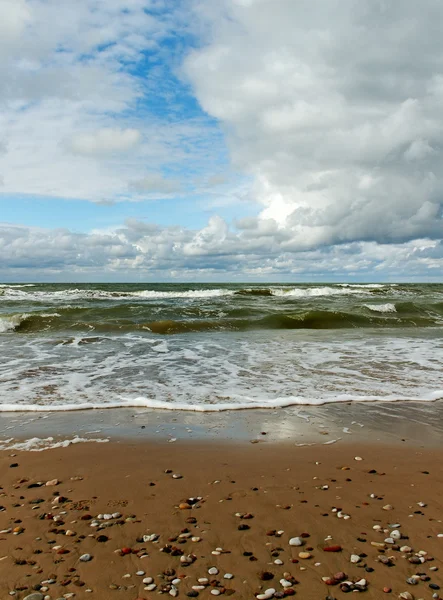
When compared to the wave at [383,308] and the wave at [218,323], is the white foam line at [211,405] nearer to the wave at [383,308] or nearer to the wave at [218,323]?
the wave at [218,323]

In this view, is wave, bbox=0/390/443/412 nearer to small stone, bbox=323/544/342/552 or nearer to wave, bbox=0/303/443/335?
small stone, bbox=323/544/342/552

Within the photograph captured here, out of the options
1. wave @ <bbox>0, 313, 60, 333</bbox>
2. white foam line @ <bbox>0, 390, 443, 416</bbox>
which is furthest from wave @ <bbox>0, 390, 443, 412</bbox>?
wave @ <bbox>0, 313, 60, 333</bbox>

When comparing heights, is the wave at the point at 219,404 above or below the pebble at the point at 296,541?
below

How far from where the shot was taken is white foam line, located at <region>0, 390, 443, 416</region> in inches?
243

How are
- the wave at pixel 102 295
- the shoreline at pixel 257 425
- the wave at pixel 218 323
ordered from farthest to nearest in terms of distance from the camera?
the wave at pixel 102 295 → the wave at pixel 218 323 → the shoreline at pixel 257 425

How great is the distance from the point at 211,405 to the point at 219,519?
319cm

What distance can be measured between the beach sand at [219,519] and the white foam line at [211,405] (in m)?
1.55

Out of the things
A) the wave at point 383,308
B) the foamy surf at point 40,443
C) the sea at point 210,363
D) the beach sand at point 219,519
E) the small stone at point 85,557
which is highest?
the wave at point 383,308

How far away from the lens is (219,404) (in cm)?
644

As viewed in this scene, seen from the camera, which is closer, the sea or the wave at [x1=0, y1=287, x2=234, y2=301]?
the sea

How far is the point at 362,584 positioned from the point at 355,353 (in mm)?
9044

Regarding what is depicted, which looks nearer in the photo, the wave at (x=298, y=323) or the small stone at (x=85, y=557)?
the small stone at (x=85, y=557)

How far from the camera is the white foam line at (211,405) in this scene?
6.18m

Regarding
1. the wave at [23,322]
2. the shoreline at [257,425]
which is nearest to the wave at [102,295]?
the wave at [23,322]
